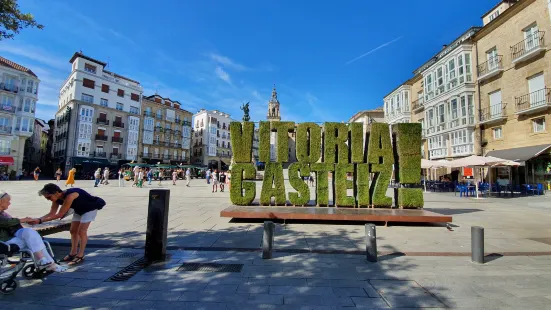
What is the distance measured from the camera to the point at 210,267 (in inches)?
196

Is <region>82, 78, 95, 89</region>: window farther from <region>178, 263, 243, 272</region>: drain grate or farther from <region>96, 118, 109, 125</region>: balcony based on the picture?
<region>178, 263, 243, 272</region>: drain grate

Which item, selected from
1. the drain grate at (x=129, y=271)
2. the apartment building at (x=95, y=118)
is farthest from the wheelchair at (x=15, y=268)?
the apartment building at (x=95, y=118)

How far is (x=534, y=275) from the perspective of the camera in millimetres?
4773

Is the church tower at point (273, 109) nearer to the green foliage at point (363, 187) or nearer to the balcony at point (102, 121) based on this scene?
the balcony at point (102, 121)

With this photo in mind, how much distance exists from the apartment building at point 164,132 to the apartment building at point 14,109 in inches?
677

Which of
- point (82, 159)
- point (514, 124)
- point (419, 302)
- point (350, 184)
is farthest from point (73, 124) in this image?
point (514, 124)

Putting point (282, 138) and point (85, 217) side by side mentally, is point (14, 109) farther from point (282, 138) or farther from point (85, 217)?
point (85, 217)

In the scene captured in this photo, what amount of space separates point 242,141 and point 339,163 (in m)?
3.95

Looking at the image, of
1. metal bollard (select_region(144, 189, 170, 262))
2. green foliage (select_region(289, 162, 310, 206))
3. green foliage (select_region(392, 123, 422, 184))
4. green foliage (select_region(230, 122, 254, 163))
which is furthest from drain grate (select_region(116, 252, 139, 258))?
green foliage (select_region(392, 123, 422, 184))

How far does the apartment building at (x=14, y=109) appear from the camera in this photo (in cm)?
3569

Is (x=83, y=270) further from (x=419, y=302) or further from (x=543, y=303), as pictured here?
(x=543, y=303)

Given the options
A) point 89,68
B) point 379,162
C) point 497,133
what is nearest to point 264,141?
point 379,162

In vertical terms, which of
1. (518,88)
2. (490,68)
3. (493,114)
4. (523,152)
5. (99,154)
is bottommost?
(523,152)

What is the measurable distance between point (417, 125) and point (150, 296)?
10305 mm
